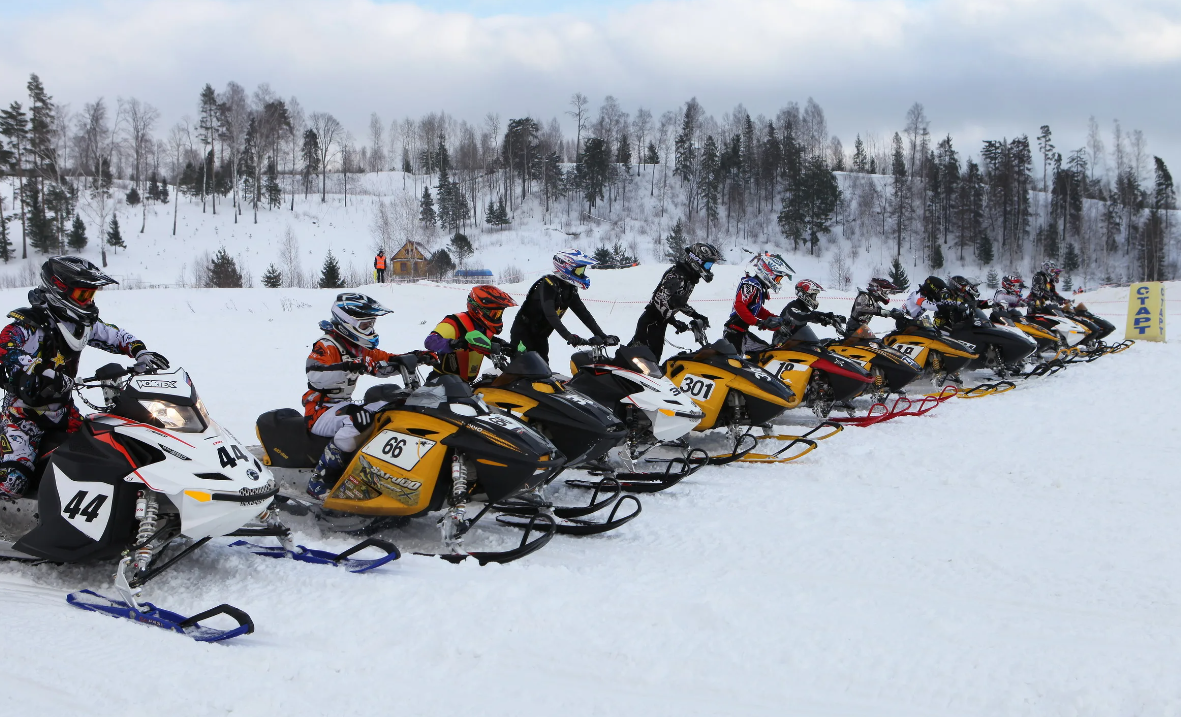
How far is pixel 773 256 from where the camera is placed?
8.36 metres

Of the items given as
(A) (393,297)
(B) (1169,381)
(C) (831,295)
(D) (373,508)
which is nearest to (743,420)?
(D) (373,508)

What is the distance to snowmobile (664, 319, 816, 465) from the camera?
22.3 feet

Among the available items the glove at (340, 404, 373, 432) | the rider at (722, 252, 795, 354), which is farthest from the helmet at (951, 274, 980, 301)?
the glove at (340, 404, 373, 432)

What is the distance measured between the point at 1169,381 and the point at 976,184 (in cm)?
4832

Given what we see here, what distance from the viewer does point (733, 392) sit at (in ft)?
22.7

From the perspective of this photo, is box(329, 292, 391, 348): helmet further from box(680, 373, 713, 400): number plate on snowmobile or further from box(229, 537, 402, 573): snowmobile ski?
box(680, 373, 713, 400): number plate on snowmobile

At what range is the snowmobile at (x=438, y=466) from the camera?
416 centimetres

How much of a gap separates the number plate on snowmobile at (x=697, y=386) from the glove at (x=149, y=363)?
420cm

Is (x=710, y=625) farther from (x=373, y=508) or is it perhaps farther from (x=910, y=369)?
(x=910, y=369)

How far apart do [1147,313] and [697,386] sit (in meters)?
11.9

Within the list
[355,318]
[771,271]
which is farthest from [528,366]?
[771,271]

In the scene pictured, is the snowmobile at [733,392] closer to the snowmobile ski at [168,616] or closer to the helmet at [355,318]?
the helmet at [355,318]

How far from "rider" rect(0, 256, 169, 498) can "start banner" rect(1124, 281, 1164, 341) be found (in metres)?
16.1

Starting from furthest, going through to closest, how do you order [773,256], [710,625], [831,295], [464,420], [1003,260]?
1. [1003,260]
2. [831,295]
3. [773,256]
4. [464,420]
5. [710,625]
